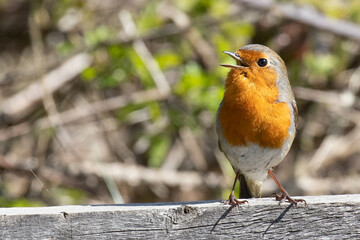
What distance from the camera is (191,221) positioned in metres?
2.21

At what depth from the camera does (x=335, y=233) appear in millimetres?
2213

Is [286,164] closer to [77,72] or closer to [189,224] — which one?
[77,72]

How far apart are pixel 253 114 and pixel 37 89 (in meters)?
2.68

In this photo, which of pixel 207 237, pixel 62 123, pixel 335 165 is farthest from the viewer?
pixel 335 165

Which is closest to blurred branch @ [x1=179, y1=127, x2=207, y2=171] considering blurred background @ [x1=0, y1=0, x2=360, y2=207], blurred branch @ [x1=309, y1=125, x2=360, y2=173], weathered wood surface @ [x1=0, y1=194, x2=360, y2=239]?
blurred background @ [x1=0, y1=0, x2=360, y2=207]

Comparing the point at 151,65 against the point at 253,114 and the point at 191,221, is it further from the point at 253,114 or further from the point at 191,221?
the point at 191,221

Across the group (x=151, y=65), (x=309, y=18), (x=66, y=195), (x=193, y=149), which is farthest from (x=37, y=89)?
(x=309, y=18)

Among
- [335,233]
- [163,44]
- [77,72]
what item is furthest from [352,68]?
[335,233]

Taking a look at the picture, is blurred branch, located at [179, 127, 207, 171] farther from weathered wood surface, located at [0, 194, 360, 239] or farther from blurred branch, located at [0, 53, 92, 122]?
weathered wood surface, located at [0, 194, 360, 239]

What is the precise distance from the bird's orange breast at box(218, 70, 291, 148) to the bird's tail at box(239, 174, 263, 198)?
46 cm

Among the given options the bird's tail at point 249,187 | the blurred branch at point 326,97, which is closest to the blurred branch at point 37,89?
the blurred branch at point 326,97

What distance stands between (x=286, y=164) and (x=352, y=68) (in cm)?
117

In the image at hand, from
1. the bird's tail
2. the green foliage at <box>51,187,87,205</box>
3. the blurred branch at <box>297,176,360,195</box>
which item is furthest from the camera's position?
the blurred branch at <box>297,176,360,195</box>

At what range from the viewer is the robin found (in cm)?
281
